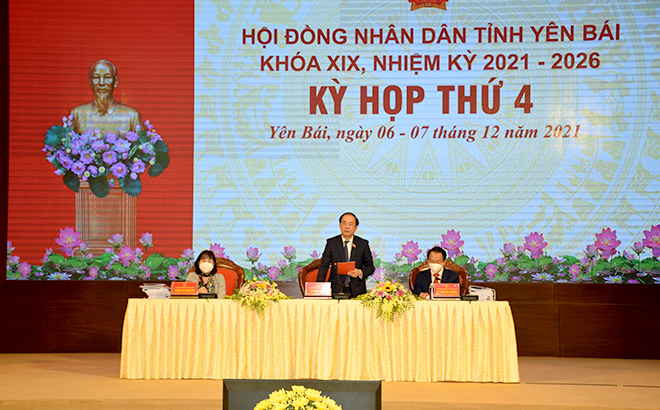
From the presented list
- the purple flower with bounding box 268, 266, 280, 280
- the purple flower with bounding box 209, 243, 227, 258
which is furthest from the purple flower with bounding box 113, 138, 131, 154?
the purple flower with bounding box 268, 266, 280, 280

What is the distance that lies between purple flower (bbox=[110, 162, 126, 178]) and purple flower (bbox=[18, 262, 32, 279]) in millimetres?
1112

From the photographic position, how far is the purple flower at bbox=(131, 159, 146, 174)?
6559 mm

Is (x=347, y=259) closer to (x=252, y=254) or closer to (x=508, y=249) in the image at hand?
(x=252, y=254)

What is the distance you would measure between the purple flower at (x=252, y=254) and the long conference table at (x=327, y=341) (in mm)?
1579

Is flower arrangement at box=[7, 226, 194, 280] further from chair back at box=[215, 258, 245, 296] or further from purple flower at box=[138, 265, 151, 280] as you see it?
chair back at box=[215, 258, 245, 296]

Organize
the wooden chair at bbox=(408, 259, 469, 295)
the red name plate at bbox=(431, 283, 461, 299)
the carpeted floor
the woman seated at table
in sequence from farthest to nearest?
the wooden chair at bbox=(408, 259, 469, 295) → the woman seated at table → the red name plate at bbox=(431, 283, 461, 299) → the carpeted floor

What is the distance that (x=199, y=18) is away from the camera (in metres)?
6.54

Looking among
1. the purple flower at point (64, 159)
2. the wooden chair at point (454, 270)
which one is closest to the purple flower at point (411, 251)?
the wooden chair at point (454, 270)

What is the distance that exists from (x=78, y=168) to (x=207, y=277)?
80.7 inches

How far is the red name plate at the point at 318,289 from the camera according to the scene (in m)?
4.83

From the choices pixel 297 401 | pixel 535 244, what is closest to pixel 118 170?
pixel 535 244

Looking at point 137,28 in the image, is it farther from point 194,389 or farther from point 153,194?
point 194,389

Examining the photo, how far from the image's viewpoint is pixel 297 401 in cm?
181

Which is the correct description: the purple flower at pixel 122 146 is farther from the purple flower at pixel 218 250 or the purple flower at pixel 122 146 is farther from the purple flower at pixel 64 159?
the purple flower at pixel 218 250
